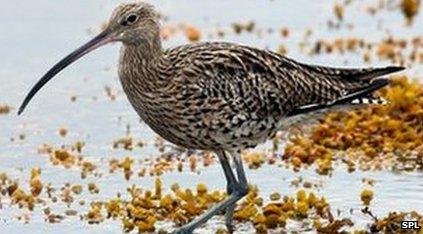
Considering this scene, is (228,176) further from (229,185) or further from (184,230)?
(184,230)

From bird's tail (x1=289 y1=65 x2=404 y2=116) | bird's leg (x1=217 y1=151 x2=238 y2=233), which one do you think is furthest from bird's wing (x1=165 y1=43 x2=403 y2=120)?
bird's leg (x1=217 y1=151 x2=238 y2=233)

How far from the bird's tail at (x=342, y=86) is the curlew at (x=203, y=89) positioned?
0.16 m

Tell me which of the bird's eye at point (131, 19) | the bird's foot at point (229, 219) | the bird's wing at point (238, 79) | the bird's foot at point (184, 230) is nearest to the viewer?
the bird's foot at point (184, 230)

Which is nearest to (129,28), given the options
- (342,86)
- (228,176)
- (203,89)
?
(203,89)

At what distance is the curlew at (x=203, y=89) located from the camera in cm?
1137

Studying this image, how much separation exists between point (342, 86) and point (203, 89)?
147 cm

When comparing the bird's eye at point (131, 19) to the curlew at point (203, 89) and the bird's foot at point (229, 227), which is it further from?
the bird's foot at point (229, 227)

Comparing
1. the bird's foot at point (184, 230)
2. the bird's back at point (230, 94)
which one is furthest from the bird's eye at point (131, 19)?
the bird's foot at point (184, 230)

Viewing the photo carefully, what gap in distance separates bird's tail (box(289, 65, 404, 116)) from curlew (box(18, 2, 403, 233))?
16 centimetres

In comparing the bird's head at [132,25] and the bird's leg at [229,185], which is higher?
the bird's head at [132,25]

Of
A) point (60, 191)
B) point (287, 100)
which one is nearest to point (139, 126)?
point (60, 191)

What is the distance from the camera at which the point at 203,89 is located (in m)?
11.4

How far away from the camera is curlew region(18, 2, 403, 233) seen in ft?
37.3

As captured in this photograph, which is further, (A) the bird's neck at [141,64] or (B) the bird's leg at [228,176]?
(B) the bird's leg at [228,176]
